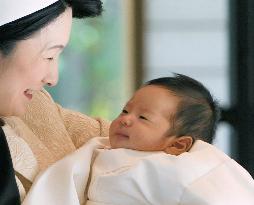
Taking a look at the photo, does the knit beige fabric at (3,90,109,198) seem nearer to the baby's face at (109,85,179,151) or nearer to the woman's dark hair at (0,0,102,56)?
the baby's face at (109,85,179,151)

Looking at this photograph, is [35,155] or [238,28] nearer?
[35,155]

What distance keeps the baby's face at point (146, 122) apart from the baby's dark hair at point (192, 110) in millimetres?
17

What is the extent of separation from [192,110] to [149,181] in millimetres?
324

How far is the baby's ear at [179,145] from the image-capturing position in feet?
5.40

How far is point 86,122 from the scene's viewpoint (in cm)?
191

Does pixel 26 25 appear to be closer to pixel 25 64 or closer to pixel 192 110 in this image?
pixel 25 64

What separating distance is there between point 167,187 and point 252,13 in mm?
2451

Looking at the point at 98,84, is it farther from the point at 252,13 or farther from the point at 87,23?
the point at 252,13

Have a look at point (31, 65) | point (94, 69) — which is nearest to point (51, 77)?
point (31, 65)

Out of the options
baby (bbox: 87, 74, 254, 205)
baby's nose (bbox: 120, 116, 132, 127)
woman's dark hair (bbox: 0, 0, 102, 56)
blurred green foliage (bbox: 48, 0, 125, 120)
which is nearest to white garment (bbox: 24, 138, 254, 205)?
baby (bbox: 87, 74, 254, 205)

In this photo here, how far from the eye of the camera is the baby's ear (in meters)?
1.65

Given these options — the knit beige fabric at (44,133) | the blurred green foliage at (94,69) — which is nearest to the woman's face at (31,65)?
the knit beige fabric at (44,133)

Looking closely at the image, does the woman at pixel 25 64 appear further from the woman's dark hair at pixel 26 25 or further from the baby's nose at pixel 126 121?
the baby's nose at pixel 126 121

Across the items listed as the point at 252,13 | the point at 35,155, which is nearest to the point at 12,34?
the point at 35,155
